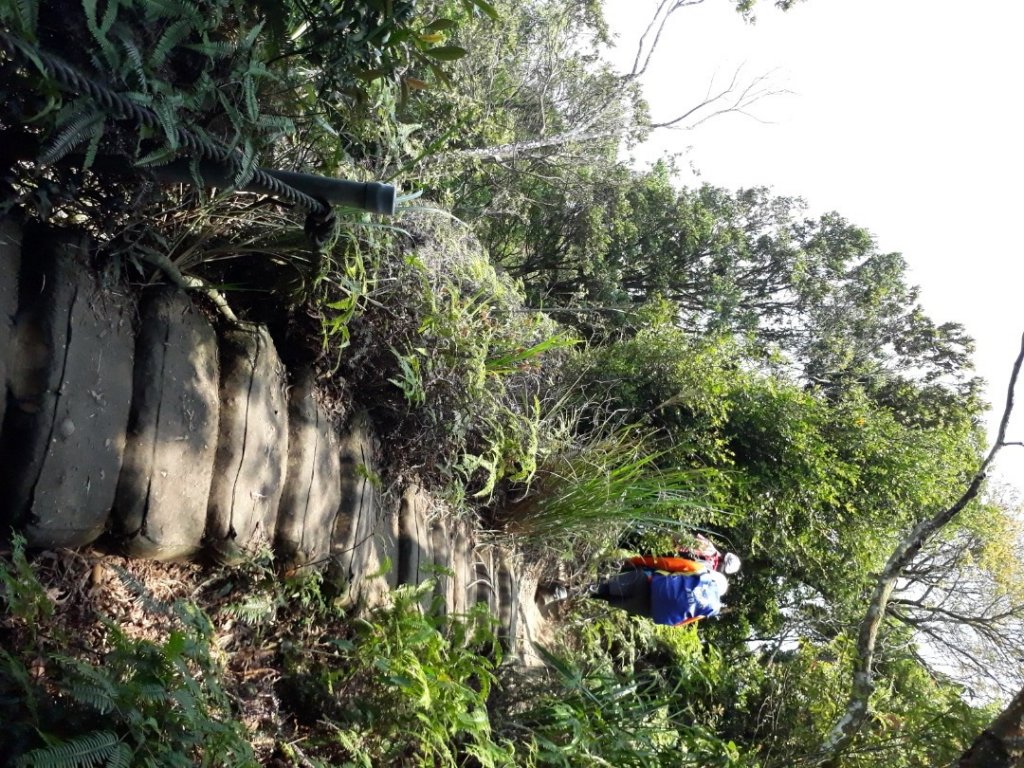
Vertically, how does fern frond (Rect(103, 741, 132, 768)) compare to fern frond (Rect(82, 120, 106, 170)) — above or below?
below

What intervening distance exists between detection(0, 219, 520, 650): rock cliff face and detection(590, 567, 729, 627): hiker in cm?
229

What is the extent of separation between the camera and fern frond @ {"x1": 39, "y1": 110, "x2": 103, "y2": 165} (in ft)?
4.85

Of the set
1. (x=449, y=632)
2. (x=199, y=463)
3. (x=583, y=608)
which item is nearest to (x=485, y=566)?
(x=449, y=632)

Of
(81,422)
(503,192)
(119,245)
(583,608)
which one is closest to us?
(81,422)

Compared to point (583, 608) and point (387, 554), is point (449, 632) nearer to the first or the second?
point (387, 554)

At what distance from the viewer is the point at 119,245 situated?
1.90m

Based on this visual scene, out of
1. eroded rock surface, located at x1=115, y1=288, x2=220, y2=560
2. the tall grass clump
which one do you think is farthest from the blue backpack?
eroded rock surface, located at x1=115, y1=288, x2=220, y2=560

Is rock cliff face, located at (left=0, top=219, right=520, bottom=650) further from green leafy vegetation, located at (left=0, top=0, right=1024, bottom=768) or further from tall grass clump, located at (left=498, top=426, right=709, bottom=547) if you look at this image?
tall grass clump, located at (left=498, top=426, right=709, bottom=547)

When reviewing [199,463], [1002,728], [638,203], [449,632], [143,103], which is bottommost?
[1002,728]

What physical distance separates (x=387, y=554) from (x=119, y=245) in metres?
1.63

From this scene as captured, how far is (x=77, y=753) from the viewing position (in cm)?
147

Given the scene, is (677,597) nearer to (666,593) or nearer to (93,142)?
(666,593)

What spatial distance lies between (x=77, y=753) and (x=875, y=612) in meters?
5.00

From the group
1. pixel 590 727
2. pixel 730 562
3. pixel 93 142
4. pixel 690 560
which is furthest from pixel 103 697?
pixel 730 562
